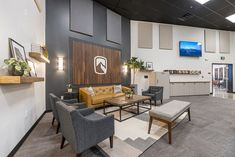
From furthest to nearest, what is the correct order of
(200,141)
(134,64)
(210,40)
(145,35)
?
1. (210,40)
2. (145,35)
3. (134,64)
4. (200,141)

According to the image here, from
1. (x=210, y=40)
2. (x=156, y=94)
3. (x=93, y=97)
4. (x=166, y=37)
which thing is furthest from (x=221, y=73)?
(x=93, y=97)

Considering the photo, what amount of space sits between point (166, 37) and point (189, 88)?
Result: 365 cm

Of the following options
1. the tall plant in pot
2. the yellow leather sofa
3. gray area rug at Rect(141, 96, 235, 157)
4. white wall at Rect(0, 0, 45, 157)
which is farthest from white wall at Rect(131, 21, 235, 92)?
white wall at Rect(0, 0, 45, 157)

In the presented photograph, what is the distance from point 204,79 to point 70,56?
891 cm

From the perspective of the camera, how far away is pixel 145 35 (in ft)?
22.8

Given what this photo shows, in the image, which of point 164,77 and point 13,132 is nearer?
point 13,132

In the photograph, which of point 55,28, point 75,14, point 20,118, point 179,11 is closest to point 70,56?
point 55,28

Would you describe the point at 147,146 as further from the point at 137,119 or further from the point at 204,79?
the point at 204,79

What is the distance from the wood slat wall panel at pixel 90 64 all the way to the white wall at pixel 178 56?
5.48 ft

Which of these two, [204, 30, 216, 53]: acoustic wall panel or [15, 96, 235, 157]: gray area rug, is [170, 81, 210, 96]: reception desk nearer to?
[204, 30, 216, 53]: acoustic wall panel

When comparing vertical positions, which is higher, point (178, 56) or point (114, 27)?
point (114, 27)

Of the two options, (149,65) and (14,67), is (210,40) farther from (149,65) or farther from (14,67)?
(14,67)

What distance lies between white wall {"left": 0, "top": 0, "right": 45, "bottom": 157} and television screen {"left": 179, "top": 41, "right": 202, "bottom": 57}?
7954mm

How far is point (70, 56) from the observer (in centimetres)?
445
